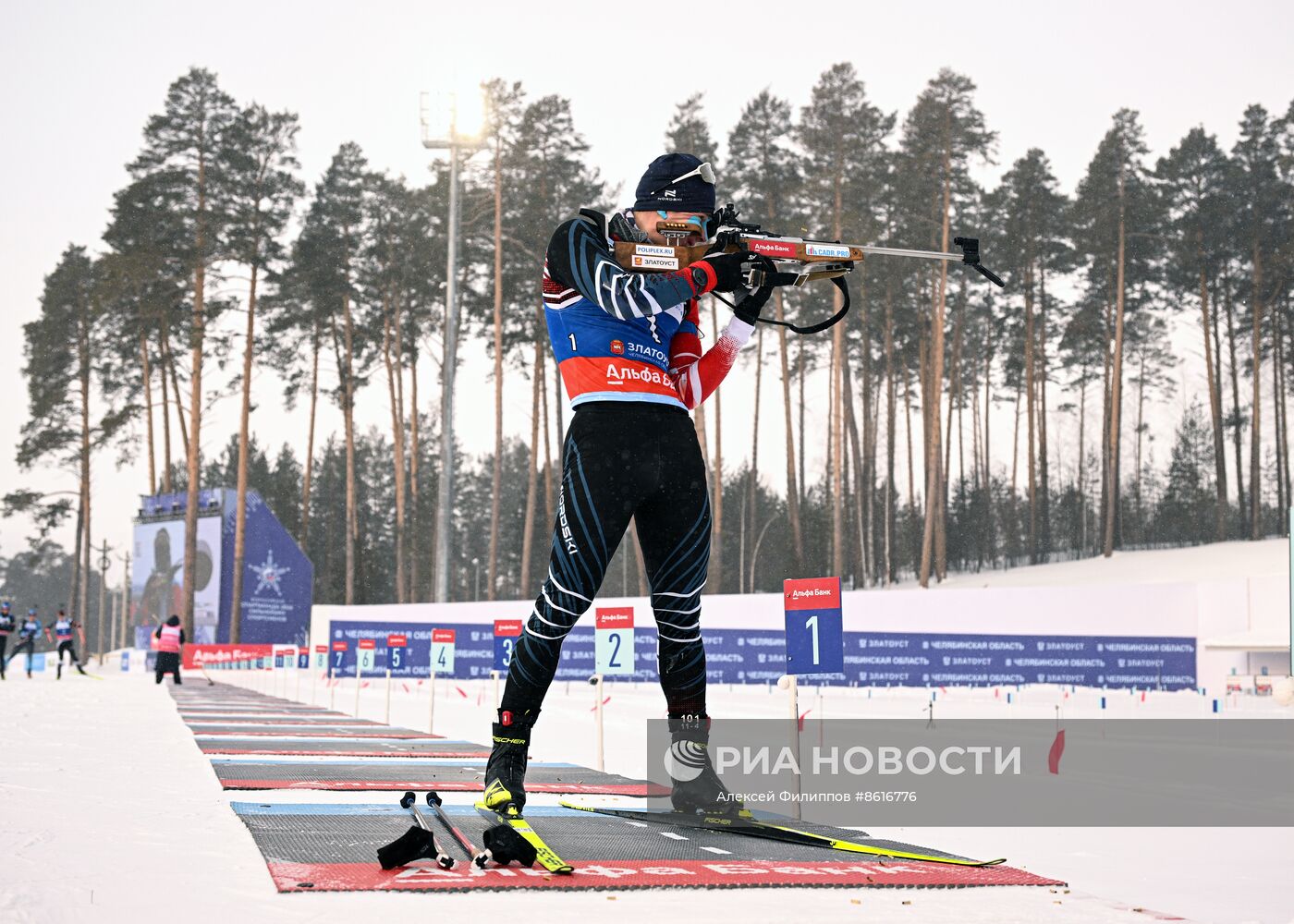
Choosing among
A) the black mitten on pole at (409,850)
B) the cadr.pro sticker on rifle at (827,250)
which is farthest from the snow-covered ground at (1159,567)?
the black mitten on pole at (409,850)

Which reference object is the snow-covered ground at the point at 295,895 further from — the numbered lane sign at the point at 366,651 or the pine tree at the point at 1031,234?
the pine tree at the point at 1031,234

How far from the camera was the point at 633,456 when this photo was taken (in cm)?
368

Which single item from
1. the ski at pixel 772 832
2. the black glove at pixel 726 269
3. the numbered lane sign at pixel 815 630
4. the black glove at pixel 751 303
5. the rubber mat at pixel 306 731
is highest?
the black glove at pixel 726 269

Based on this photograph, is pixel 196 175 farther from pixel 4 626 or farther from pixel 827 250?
pixel 827 250

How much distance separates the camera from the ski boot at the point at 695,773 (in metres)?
3.85

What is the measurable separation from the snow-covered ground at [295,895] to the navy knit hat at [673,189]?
2210mm

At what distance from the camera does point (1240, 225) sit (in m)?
39.0

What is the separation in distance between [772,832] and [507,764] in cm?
83

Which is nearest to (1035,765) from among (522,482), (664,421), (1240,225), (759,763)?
(759,763)

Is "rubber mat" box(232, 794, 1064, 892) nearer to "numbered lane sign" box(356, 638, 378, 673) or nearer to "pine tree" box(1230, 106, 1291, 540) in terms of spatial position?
"numbered lane sign" box(356, 638, 378, 673)

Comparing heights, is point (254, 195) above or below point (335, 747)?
above

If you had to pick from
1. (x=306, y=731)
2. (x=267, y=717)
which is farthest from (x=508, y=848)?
(x=267, y=717)

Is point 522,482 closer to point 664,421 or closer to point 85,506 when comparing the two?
point 85,506

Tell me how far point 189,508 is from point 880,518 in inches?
1395
